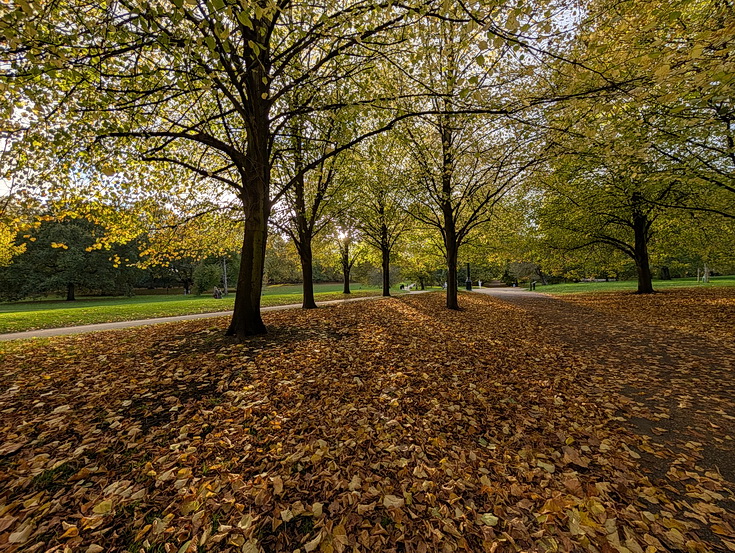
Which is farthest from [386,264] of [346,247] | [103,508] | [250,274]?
[103,508]

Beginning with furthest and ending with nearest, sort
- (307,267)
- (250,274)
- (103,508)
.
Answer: (307,267) < (250,274) < (103,508)

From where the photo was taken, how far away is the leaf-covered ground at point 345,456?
7.83ft

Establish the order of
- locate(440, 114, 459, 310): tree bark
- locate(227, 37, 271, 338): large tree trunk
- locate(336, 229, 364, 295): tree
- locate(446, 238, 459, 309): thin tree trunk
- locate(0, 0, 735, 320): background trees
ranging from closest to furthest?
locate(0, 0, 735, 320): background trees, locate(227, 37, 271, 338): large tree trunk, locate(440, 114, 459, 310): tree bark, locate(446, 238, 459, 309): thin tree trunk, locate(336, 229, 364, 295): tree

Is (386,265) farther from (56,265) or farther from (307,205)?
(56,265)

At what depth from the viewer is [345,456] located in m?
3.28

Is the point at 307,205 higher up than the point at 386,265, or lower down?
higher up

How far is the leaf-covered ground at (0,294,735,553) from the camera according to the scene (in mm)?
2387

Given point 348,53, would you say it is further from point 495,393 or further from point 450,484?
point 450,484

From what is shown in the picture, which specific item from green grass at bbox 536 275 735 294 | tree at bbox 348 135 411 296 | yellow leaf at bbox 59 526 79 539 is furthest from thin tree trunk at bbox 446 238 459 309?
green grass at bbox 536 275 735 294

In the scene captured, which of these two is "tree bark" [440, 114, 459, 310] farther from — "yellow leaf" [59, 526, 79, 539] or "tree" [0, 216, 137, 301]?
"tree" [0, 216, 137, 301]

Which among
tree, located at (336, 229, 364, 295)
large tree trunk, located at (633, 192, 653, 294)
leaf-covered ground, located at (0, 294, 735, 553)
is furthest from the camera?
tree, located at (336, 229, 364, 295)

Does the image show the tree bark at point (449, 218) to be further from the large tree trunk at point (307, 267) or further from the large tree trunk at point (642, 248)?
the large tree trunk at point (642, 248)

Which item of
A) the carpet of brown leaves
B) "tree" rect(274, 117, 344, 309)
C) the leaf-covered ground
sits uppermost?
"tree" rect(274, 117, 344, 309)

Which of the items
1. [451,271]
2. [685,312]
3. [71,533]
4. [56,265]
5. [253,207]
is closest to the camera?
[71,533]
